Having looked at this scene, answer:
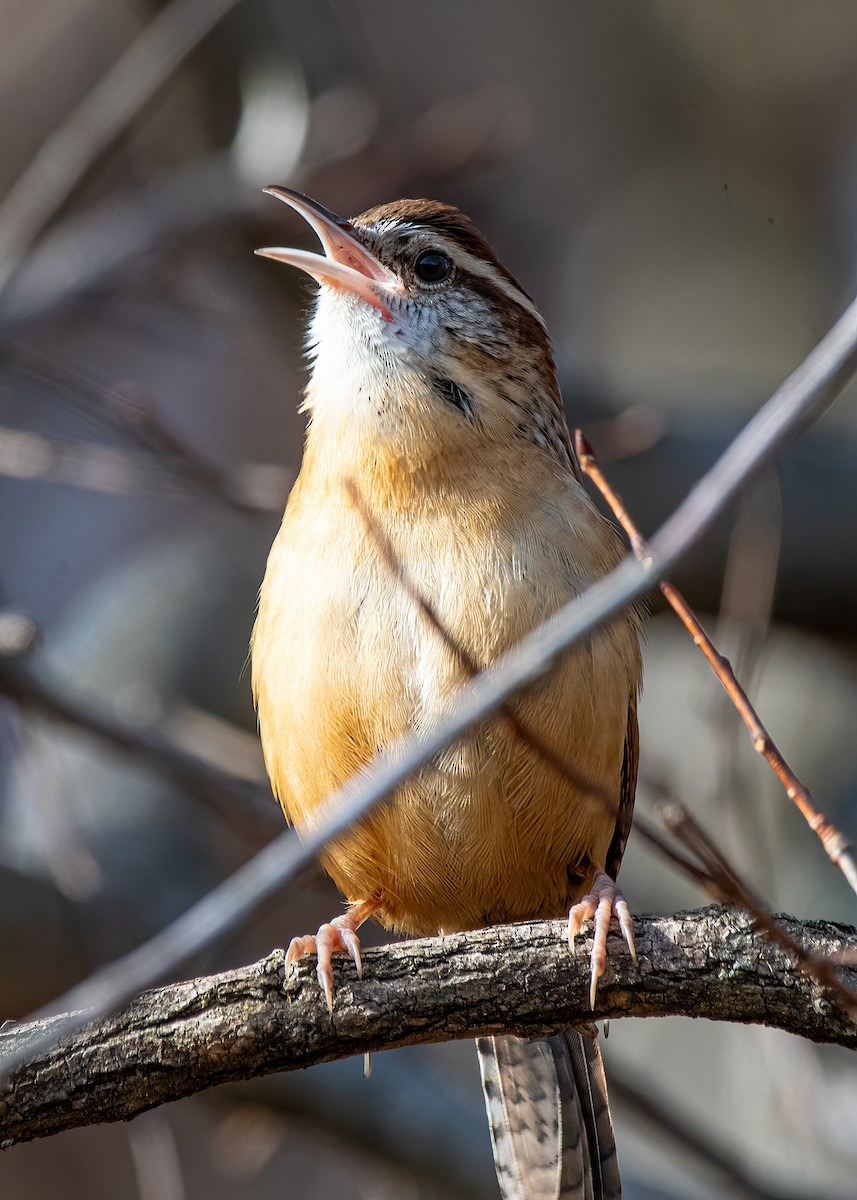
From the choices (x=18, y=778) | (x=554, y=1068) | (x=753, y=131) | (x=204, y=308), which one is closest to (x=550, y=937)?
(x=554, y=1068)

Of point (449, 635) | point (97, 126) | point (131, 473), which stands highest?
point (97, 126)

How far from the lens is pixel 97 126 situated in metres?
5.59

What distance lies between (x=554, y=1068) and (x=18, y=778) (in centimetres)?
331

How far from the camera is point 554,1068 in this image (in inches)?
163

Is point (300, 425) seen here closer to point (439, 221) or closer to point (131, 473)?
point (131, 473)

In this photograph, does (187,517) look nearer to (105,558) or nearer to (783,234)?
(105,558)

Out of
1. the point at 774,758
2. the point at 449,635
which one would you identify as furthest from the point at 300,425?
the point at 774,758

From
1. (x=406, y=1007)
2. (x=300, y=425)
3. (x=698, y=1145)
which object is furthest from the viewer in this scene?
(x=300, y=425)

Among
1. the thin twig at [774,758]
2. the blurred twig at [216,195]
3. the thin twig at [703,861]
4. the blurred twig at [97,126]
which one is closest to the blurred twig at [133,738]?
the blurred twig at [97,126]

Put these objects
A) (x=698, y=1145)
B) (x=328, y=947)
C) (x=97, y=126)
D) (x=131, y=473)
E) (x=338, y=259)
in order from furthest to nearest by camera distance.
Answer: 1. (x=131, y=473)
2. (x=97, y=126)
3. (x=698, y=1145)
4. (x=338, y=259)
5. (x=328, y=947)

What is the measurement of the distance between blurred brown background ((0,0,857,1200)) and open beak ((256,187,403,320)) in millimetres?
1336

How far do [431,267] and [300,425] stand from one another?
3.96 meters

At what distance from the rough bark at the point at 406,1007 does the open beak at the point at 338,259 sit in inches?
71.6

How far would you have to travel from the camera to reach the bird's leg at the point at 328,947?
9.86 feet
